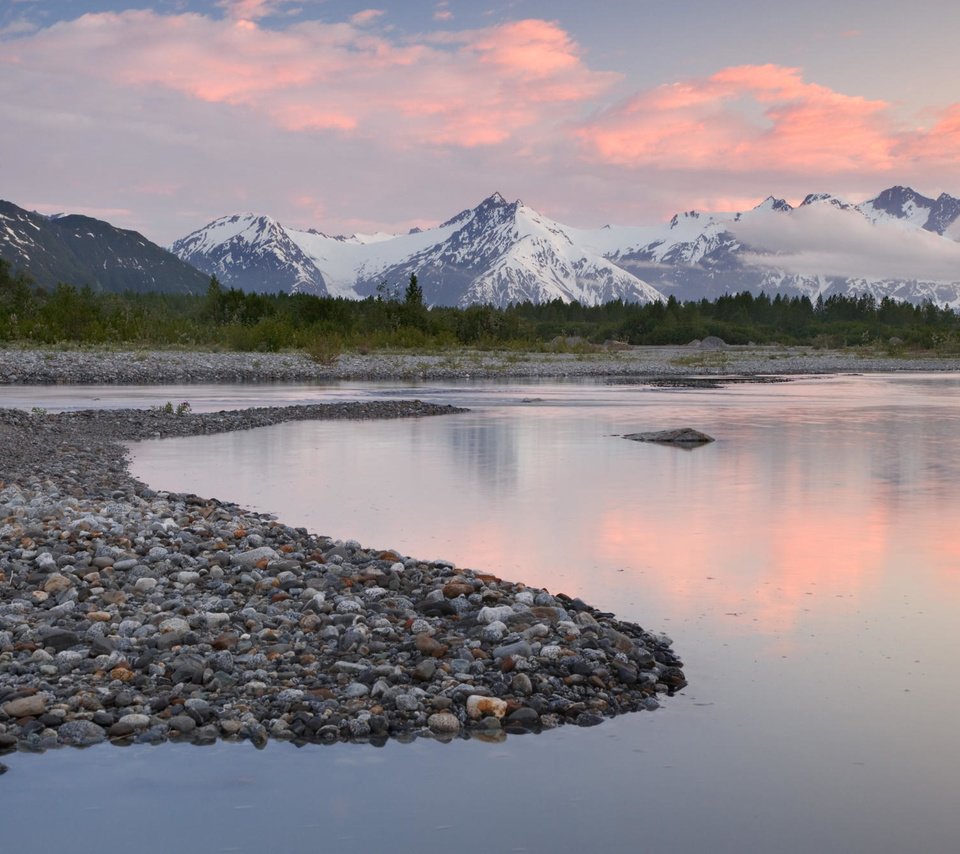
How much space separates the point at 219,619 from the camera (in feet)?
29.1

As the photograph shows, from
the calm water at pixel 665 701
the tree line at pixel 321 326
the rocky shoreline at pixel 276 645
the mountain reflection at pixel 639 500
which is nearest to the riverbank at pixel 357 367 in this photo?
the tree line at pixel 321 326

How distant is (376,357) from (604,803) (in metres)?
73.9

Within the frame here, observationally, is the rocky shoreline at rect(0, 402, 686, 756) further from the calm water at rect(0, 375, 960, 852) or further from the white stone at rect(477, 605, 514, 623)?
the calm water at rect(0, 375, 960, 852)

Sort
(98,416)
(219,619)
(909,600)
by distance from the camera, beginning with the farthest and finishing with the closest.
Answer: (98,416) → (909,600) → (219,619)

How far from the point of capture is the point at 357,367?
66062 millimetres

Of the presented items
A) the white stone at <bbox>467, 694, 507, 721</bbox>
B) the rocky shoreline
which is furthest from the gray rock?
the white stone at <bbox>467, 694, 507, 721</bbox>

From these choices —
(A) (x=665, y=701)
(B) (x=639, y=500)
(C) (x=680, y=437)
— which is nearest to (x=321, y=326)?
(C) (x=680, y=437)

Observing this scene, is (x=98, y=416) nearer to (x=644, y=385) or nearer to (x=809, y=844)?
(x=809, y=844)

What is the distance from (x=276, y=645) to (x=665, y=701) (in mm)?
2960

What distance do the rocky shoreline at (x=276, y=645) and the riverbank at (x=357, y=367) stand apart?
4288 centimetres

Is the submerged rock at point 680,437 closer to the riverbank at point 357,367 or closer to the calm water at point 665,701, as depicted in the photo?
the calm water at point 665,701

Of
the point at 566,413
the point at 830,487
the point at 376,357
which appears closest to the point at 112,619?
the point at 830,487

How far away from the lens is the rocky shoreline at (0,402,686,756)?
716cm

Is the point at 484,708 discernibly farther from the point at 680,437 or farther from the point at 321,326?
the point at 321,326
